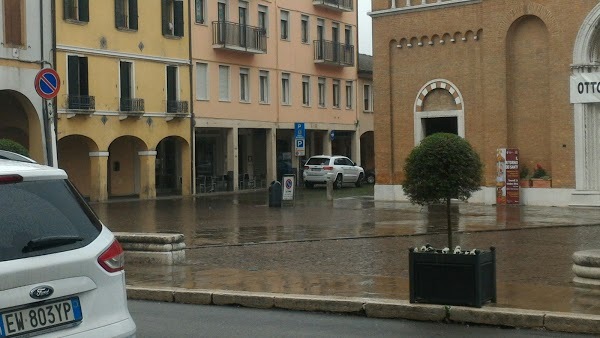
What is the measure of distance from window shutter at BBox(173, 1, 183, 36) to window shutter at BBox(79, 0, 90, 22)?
5.63 m

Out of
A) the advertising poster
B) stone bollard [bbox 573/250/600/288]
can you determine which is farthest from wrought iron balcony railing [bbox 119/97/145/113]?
stone bollard [bbox 573/250/600/288]

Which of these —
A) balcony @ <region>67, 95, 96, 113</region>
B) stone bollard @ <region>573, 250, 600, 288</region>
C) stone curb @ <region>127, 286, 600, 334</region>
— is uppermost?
balcony @ <region>67, 95, 96, 113</region>

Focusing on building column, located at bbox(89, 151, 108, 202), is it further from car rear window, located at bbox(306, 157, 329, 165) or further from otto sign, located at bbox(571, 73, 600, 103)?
otto sign, located at bbox(571, 73, 600, 103)

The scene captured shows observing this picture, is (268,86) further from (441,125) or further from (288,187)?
(441,125)

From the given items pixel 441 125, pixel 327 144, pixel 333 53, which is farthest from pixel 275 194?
pixel 333 53

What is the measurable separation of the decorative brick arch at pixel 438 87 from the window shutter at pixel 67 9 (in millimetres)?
14530

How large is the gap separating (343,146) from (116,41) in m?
22.3

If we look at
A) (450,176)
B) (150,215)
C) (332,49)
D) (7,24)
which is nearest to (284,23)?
(332,49)

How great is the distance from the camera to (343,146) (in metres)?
58.8

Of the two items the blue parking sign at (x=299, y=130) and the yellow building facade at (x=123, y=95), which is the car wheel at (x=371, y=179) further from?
the blue parking sign at (x=299, y=130)

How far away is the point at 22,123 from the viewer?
3684cm

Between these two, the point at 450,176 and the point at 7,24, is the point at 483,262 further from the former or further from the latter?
the point at 7,24

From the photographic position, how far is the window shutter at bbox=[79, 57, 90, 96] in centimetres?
3778

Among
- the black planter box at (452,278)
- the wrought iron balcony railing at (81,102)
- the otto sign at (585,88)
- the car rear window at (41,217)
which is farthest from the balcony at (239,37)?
the car rear window at (41,217)
